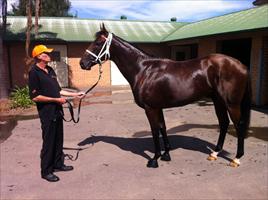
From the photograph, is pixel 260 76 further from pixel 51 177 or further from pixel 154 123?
pixel 51 177

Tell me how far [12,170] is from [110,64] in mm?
15040

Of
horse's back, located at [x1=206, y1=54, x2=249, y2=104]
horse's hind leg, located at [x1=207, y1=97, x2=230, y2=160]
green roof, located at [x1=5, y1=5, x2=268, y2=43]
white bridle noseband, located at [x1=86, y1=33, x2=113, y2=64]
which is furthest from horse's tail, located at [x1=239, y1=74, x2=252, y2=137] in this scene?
green roof, located at [x1=5, y1=5, x2=268, y2=43]

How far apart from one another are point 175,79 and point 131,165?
1.62 meters

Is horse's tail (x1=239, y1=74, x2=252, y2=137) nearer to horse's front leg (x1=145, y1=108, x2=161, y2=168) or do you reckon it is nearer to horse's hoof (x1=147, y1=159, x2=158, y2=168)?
horse's front leg (x1=145, y1=108, x2=161, y2=168)

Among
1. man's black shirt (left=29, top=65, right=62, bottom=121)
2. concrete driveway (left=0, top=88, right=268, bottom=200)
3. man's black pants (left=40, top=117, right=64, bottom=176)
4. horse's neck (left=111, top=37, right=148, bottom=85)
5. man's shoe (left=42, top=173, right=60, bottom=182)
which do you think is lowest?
concrete driveway (left=0, top=88, right=268, bottom=200)

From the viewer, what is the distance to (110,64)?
63.7ft

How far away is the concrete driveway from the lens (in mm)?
3982

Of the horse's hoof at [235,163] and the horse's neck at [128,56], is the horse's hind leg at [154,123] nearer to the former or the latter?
the horse's neck at [128,56]

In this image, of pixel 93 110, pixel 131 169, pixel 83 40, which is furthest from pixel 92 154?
pixel 83 40

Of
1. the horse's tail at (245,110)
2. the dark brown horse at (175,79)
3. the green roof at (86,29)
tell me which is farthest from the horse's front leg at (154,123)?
the green roof at (86,29)

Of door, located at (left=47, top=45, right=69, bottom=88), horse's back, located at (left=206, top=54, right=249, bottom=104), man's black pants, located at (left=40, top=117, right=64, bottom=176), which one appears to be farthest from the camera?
door, located at (left=47, top=45, right=69, bottom=88)

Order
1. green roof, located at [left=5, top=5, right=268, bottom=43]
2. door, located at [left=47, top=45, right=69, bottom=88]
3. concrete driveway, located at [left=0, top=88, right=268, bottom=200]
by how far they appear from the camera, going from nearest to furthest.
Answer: concrete driveway, located at [left=0, top=88, right=268, bottom=200], green roof, located at [left=5, top=5, right=268, bottom=43], door, located at [left=47, top=45, right=69, bottom=88]

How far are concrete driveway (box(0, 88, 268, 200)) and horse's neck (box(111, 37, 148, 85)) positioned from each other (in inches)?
60.9

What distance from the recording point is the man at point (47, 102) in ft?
13.1
